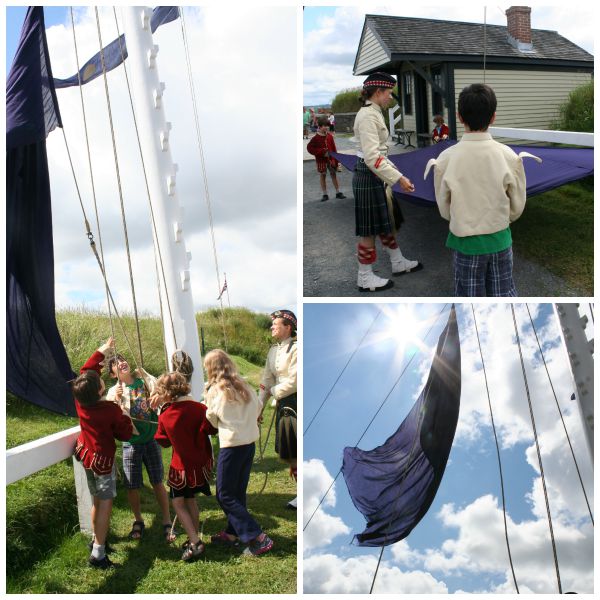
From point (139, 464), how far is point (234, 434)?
66 cm

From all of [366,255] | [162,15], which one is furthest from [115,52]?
[366,255]

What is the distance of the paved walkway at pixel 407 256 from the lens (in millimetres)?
3691

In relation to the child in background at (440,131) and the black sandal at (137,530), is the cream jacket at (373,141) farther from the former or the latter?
the child in background at (440,131)

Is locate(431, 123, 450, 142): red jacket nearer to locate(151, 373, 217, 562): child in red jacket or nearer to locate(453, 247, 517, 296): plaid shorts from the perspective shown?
locate(453, 247, 517, 296): plaid shorts

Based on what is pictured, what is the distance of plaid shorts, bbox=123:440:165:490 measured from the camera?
2.98m

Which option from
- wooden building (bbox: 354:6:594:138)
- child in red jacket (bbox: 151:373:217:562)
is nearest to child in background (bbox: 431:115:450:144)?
wooden building (bbox: 354:6:594:138)

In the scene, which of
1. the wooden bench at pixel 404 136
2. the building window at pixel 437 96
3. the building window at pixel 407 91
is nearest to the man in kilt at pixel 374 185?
the building window at pixel 437 96

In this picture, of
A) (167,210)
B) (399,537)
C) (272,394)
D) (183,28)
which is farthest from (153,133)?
(399,537)

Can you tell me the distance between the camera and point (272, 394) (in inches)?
116

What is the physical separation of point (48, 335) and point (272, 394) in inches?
49.2

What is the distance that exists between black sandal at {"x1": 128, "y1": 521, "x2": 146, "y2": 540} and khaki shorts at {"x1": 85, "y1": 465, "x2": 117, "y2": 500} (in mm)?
309

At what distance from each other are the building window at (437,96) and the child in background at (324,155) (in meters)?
2.14

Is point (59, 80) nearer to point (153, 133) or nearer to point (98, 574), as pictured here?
point (153, 133)

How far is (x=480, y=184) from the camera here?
7.86 ft
